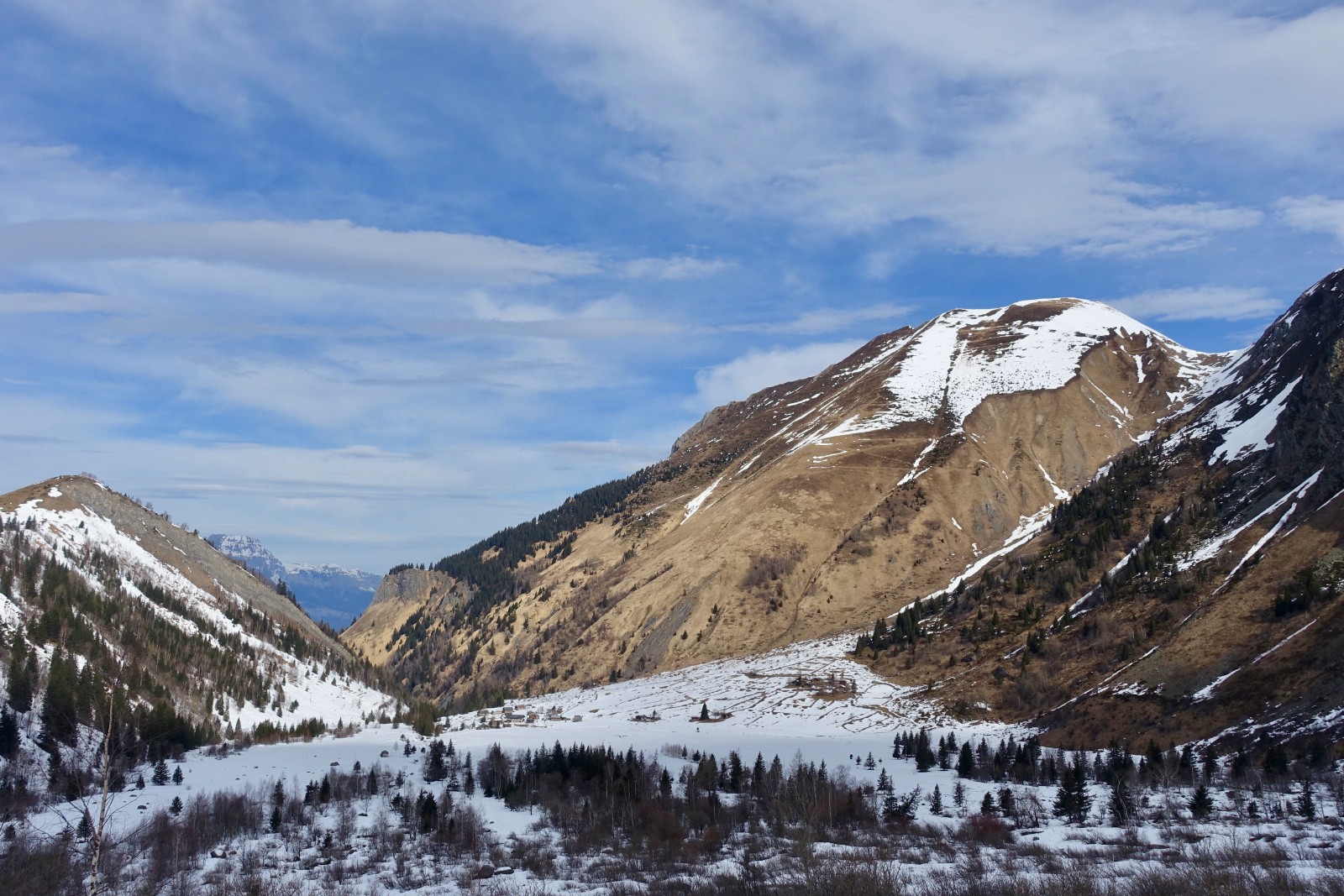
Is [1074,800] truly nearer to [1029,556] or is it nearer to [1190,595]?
[1190,595]

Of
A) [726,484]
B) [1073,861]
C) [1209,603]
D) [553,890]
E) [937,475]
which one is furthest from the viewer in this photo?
[726,484]

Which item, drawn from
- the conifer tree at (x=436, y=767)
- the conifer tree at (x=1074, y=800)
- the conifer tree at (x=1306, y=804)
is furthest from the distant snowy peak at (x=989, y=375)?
the conifer tree at (x=1306, y=804)

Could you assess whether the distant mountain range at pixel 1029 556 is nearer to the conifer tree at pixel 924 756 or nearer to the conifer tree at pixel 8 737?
the conifer tree at pixel 924 756

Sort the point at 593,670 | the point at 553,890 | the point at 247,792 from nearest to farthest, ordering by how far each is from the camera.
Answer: the point at 553,890 → the point at 247,792 → the point at 593,670

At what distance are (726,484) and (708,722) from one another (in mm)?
96481

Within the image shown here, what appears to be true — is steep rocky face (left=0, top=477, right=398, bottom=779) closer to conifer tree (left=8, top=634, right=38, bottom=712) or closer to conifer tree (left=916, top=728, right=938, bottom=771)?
conifer tree (left=8, top=634, right=38, bottom=712)

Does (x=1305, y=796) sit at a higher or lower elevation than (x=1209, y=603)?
lower

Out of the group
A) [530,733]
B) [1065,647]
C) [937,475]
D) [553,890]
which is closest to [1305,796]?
[553,890]

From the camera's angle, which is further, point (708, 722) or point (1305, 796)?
point (708, 722)

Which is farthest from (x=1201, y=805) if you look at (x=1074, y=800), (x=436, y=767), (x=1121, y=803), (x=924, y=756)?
(x=436, y=767)

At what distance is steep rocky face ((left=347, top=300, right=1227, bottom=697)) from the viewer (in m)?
134

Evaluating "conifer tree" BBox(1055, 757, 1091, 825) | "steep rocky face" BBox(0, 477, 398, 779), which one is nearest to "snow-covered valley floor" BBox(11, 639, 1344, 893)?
"conifer tree" BBox(1055, 757, 1091, 825)

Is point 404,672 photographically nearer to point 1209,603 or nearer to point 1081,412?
point 1081,412

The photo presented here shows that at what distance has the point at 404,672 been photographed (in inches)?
7367
